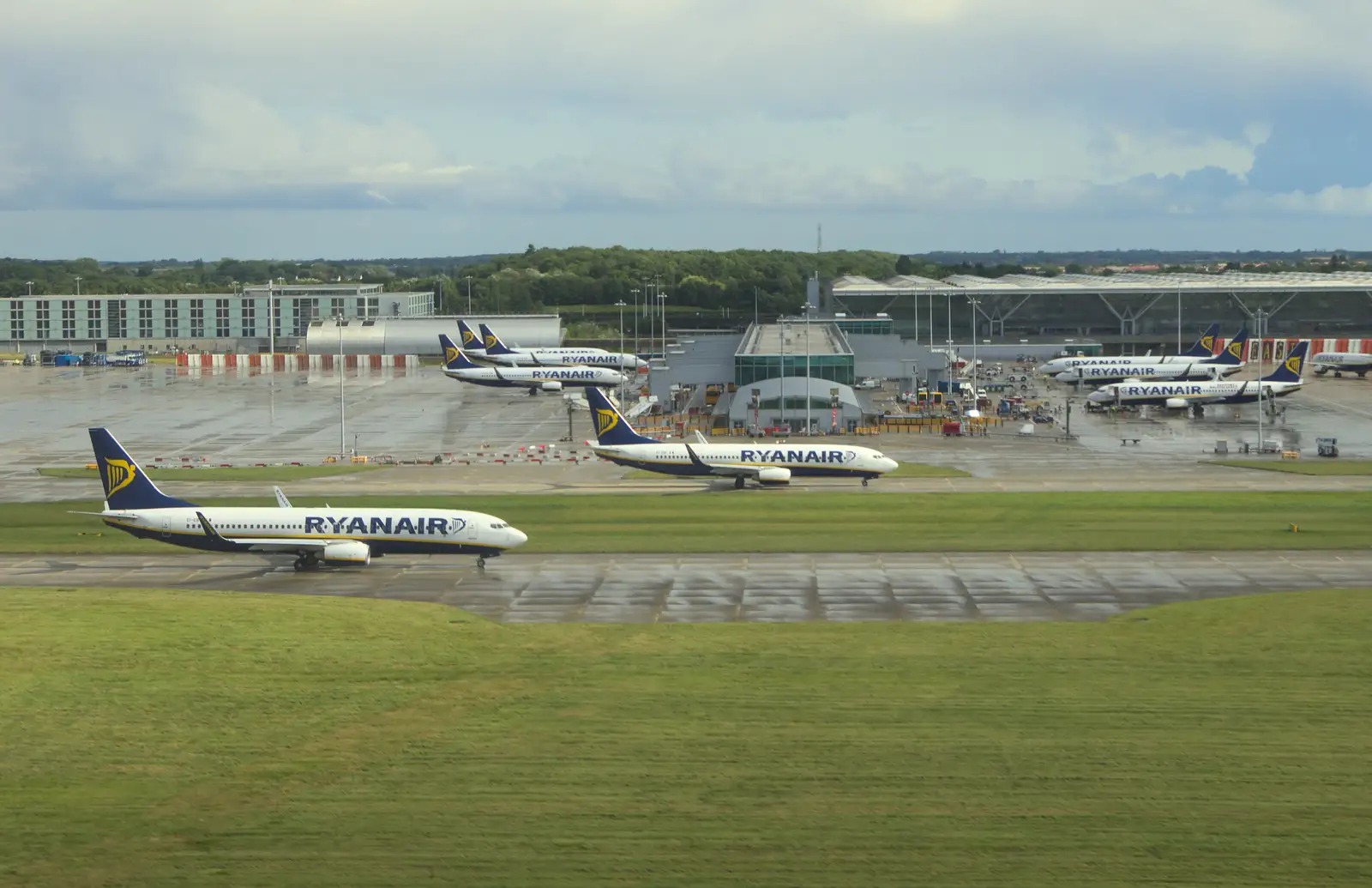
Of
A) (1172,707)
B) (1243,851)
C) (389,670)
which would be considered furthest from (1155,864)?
(389,670)

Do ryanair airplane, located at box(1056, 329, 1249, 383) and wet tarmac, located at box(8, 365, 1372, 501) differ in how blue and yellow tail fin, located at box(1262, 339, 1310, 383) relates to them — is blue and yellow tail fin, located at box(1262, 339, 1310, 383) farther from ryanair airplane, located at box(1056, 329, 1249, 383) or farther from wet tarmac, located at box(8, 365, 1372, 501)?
ryanair airplane, located at box(1056, 329, 1249, 383)

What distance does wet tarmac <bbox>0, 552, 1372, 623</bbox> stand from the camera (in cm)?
6881

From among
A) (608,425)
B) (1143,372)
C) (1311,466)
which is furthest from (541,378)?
(1311,466)

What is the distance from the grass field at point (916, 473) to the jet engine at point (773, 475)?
7.96 meters

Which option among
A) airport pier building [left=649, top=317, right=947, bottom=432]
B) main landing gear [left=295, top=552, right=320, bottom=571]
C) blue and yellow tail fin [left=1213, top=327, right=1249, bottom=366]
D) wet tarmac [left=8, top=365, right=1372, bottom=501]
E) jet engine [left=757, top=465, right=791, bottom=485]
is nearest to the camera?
main landing gear [left=295, top=552, right=320, bottom=571]

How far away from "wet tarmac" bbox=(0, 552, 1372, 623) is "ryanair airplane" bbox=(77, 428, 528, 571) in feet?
4.82

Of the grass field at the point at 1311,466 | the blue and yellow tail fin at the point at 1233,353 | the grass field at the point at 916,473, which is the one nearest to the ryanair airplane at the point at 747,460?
the grass field at the point at 916,473

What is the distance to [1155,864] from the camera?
40.4 m

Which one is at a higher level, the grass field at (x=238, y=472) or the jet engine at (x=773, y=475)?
the jet engine at (x=773, y=475)

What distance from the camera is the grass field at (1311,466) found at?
371 feet

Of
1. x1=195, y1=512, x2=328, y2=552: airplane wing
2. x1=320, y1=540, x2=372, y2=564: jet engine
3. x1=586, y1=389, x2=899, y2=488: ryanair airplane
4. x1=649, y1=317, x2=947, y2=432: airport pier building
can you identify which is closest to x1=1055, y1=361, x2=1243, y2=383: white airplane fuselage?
x1=649, y1=317, x2=947, y2=432: airport pier building

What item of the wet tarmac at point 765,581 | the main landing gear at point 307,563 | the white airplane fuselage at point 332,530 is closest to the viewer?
the wet tarmac at point 765,581

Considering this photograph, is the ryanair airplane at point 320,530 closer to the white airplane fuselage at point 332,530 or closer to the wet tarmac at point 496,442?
the white airplane fuselage at point 332,530

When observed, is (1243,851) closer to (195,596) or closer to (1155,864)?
(1155,864)
